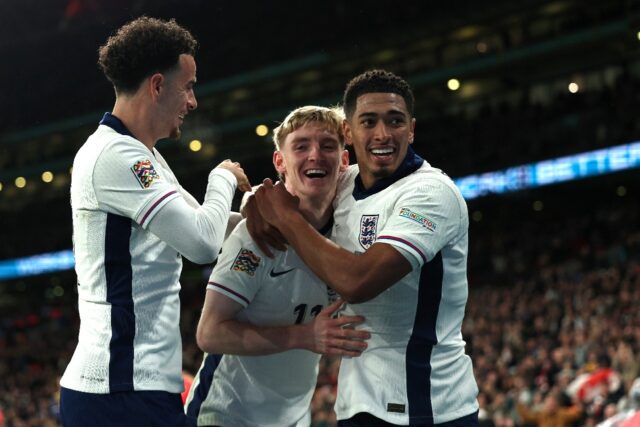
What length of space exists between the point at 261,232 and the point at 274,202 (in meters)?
0.19

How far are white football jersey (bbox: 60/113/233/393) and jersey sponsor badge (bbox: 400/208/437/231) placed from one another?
81 centimetres

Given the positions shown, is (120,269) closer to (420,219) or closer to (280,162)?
(420,219)

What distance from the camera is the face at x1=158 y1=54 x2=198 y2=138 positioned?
297 centimetres

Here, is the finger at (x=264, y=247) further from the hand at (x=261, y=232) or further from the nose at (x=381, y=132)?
the nose at (x=381, y=132)

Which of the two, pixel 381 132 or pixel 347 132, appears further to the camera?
pixel 347 132

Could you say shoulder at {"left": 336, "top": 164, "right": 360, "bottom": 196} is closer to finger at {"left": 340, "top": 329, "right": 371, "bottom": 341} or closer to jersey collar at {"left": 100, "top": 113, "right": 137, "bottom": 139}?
finger at {"left": 340, "top": 329, "right": 371, "bottom": 341}

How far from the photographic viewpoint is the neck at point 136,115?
2949mm

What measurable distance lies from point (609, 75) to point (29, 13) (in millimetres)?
16283

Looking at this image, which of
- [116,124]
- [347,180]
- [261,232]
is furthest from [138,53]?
[347,180]

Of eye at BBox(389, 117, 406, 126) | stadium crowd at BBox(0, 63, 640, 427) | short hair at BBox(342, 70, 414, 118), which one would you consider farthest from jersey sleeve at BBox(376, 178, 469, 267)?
stadium crowd at BBox(0, 63, 640, 427)

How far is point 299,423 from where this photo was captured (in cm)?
369

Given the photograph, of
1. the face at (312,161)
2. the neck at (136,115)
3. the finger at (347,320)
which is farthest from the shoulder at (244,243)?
the neck at (136,115)

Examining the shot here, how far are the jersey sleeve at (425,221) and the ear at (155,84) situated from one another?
3.04ft

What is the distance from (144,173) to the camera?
2783 millimetres
